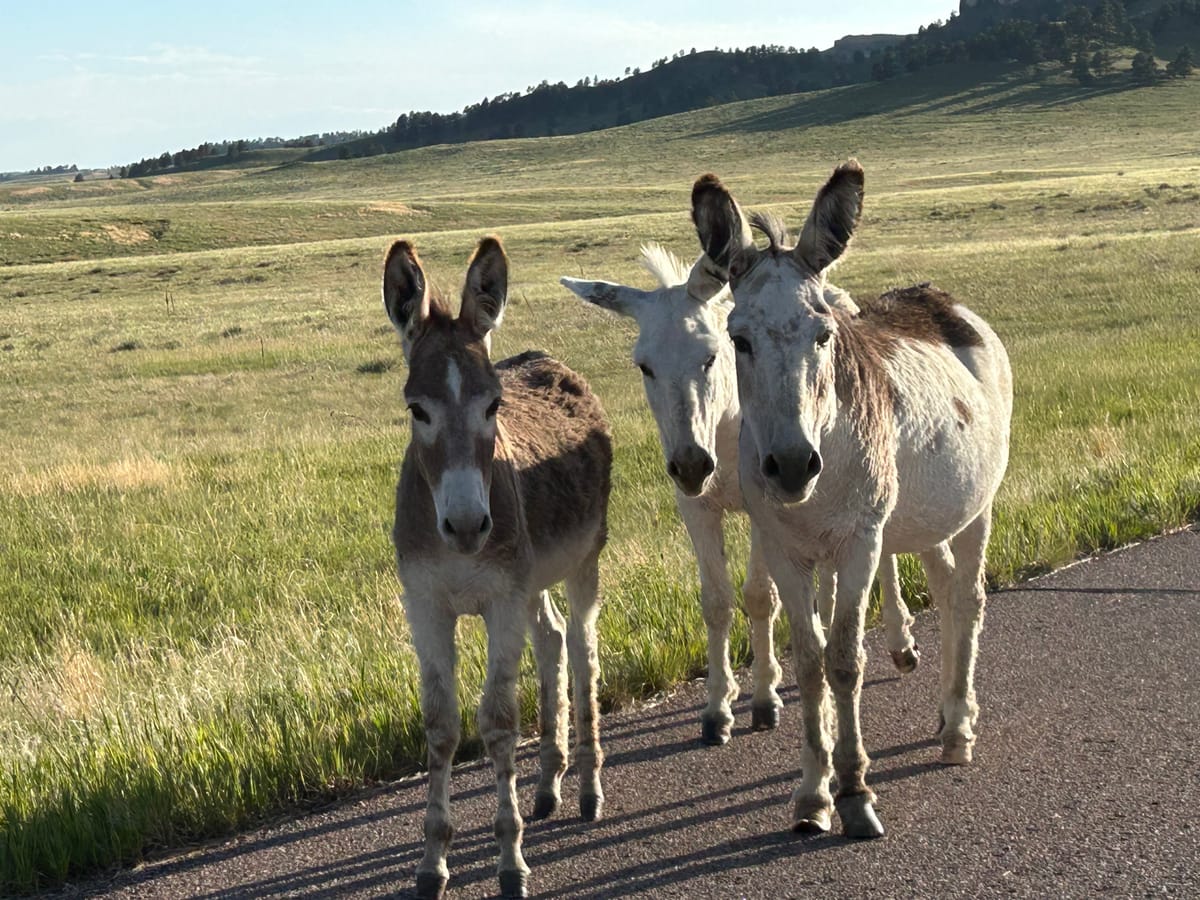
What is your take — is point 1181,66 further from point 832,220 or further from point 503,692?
point 503,692

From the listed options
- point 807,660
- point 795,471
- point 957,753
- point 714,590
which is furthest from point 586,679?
point 795,471

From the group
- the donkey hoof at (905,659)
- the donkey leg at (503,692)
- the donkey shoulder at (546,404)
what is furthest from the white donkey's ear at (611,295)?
the donkey hoof at (905,659)

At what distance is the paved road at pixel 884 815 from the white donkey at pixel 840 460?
26cm

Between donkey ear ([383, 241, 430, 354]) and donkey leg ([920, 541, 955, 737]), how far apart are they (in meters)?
2.51

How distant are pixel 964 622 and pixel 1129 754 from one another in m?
0.91

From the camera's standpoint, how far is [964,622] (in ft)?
18.7

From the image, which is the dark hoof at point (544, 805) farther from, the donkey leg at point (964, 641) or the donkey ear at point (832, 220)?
the donkey ear at point (832, 220)

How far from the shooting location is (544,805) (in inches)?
202

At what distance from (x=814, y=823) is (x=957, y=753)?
933 millimetres

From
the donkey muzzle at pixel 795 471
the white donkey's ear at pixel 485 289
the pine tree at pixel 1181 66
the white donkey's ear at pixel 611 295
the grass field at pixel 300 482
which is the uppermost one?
the pine tree at pixel 1181 66

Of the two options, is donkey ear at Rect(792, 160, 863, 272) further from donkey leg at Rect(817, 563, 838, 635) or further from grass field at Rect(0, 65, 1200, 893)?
grass field at Rect(0, 65, 1200, 893)

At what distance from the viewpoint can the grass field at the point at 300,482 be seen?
5211 millimetres

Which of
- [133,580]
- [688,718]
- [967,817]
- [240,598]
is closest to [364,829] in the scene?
[688,718]

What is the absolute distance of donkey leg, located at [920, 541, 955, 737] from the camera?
565cm
